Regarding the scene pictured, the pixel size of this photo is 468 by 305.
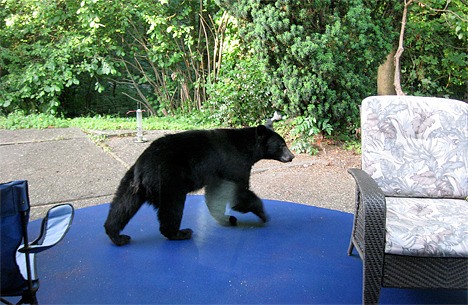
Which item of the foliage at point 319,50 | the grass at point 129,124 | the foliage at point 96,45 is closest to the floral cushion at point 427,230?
the foliage at point 319,50

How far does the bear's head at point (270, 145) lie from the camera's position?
9.18 feet

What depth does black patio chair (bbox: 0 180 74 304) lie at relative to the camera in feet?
4.82

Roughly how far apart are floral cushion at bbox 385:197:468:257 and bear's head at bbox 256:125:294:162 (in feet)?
3.27

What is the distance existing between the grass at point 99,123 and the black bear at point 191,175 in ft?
8.23

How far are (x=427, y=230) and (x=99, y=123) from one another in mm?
4903

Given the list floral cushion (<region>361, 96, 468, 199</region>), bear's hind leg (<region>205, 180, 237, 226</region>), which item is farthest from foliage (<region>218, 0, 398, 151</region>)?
bear's hind leg (<region>205, 180, 237, 226</region>)

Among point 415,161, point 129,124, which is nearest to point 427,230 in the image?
point 415,161

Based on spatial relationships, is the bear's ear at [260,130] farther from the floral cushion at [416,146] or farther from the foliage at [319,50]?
the foliage at [319,50]

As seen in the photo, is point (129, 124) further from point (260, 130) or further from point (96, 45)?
point (260, 130)

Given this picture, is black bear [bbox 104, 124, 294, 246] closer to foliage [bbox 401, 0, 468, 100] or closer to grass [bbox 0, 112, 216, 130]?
grass [bbox 0, 112, 216, 130]

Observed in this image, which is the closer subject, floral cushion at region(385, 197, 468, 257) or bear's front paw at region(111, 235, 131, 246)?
floral cushion at region(385, 197, 468, 257)

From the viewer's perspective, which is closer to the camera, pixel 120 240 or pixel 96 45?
pixel 120 240

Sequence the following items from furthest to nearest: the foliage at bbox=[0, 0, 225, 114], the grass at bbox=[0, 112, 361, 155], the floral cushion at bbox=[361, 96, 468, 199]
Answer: the foliage at bbox=[0, 0, 225, 114] → the grass at bbox=[0, 112, 361, 155] → the floral cushion at bbox=[361, 96, 468, 199]

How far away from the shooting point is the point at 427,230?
178cm
